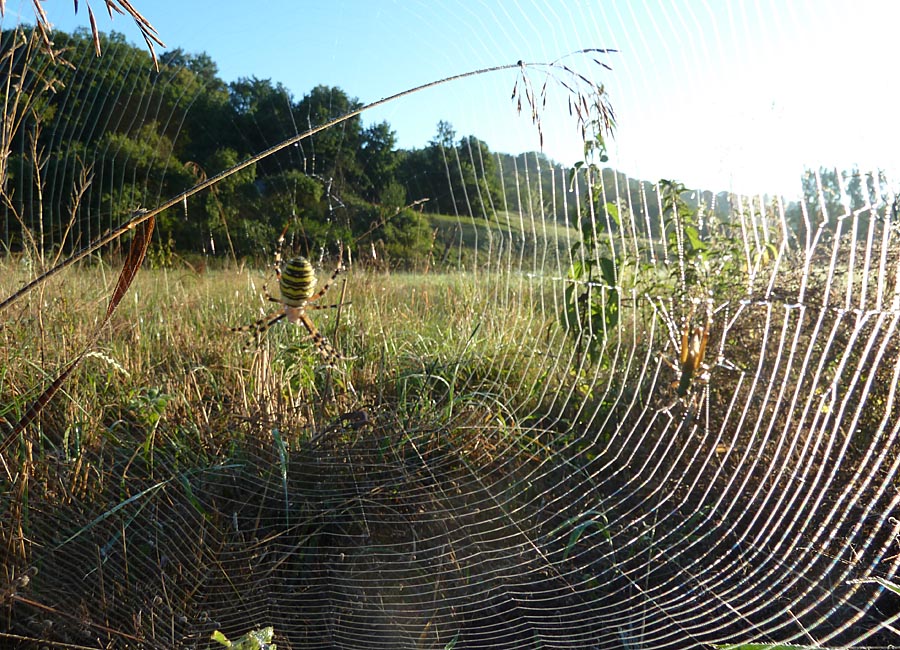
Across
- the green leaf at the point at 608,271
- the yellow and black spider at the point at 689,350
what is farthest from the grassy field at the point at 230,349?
the yellow and black spider at the point at 689,350

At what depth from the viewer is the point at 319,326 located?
322 cm

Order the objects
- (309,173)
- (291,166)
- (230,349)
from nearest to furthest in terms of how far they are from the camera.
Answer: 1. (230,349)
2. (309,173)
3. (291,166)

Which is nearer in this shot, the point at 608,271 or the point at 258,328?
the point at 608,271

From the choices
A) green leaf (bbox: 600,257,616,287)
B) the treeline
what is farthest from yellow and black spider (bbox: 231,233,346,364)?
green leaf (bbox: 600,257,616,287)

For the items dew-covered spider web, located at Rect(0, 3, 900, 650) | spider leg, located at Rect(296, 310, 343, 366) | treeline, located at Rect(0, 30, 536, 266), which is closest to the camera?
dew-covered spider web, located at Rect(0, 3, 900, 650)

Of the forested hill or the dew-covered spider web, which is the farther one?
the forested hill

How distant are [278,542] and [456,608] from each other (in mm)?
523

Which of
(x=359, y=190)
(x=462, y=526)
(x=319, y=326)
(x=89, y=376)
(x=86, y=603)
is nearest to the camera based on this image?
(x=86, y=603)

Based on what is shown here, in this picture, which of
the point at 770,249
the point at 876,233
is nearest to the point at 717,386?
the point at 770,249

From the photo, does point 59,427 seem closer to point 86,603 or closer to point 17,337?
point 17,337

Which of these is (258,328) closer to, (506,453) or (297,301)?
(297,301)

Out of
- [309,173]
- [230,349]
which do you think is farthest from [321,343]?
[309,173]

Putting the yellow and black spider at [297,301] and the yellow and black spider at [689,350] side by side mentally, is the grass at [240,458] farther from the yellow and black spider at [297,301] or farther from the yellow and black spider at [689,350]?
the yellow and black spider at [689,350]

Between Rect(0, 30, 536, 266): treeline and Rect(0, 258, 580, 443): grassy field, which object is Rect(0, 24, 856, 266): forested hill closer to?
Rect(0, 30, 536, 266): treeline
